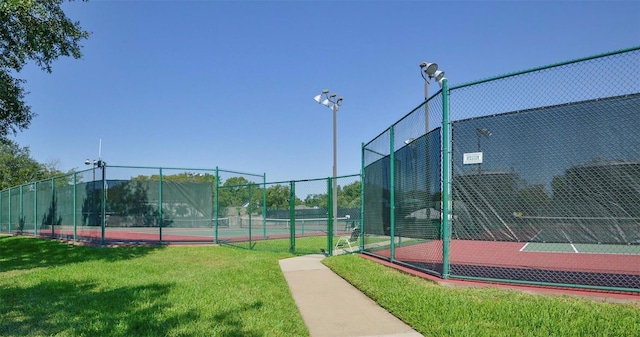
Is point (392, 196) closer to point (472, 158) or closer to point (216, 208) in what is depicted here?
point (472, 158)

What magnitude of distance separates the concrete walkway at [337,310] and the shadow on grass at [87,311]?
5.04 feet

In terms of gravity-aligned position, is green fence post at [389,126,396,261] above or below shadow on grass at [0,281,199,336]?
above

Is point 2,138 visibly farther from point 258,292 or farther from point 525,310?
point 525,310

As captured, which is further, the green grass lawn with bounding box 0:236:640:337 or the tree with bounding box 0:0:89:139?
the tree with bounding box 0:0:89:139

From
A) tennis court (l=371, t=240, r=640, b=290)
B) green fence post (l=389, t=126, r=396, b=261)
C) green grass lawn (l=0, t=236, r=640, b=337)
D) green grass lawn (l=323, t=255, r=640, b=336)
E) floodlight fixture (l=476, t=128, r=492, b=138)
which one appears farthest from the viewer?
green fence post (l=389, t=126, r=396, b=261)

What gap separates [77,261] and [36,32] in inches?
243

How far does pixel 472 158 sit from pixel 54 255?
12.5 m

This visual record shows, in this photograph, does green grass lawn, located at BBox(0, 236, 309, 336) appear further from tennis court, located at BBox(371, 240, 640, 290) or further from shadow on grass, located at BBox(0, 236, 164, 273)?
tennis court, located at BBox(371, 240, 640, 290)

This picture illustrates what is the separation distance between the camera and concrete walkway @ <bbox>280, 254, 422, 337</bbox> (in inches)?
175

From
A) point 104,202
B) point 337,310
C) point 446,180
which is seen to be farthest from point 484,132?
point 104,202

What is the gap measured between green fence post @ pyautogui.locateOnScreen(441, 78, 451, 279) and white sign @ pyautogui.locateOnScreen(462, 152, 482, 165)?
9.3 inches

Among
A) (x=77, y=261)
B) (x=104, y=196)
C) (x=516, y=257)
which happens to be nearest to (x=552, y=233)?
(x=516, y=257)

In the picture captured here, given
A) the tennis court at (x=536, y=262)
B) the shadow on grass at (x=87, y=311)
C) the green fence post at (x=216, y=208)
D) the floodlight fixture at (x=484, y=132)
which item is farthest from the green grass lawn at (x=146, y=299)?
the green fence post at (x=216, y=208)

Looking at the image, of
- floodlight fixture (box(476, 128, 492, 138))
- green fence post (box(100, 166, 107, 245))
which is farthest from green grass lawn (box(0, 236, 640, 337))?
green fence post (box(100, 166, 107, 245))
